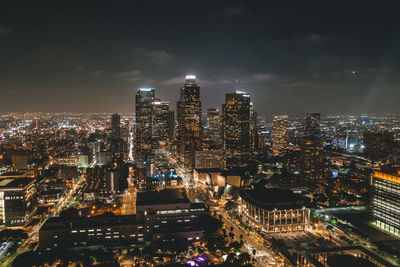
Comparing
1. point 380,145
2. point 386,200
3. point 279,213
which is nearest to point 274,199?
point 279,213

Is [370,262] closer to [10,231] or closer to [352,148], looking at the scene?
[10,231]

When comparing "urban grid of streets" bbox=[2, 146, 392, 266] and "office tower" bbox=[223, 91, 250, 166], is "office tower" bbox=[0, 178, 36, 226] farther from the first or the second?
"office tower" bbox=[223, 91, 250, 166]

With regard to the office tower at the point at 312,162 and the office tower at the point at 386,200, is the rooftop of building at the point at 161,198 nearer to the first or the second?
the office tower at the point at 386,200

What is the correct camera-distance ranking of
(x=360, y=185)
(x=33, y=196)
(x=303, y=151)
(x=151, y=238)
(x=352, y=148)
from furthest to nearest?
(x=352, y=148) → (x=303, y=151) → (x=360, y=185) → (x=33, y=196) → (x=151, y=238)

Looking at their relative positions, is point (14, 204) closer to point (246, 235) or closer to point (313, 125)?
point (246, 235)

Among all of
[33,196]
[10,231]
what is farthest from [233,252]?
[33,196]
